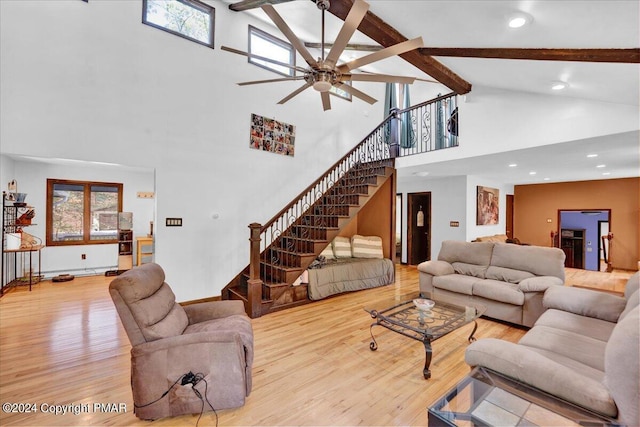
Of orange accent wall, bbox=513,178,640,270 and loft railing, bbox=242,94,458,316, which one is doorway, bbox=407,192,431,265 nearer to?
loft railing, bbox=242,94,458,316

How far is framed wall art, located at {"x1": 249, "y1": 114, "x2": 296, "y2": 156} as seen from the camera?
484 cm

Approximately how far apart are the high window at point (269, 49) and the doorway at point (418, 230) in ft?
15.6

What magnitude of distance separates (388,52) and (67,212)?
7.01 metres

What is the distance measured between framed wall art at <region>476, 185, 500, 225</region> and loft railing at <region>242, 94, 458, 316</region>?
86.2 inches

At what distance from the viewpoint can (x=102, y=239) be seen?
20.3ft

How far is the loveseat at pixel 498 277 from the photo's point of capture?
3316mm

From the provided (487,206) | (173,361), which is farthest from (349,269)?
(487,206)

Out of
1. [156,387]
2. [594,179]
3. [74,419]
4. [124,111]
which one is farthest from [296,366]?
[594,179]

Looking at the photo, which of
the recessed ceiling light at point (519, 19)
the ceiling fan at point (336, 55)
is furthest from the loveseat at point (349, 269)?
the recessed ceiling light at point (519, 19)

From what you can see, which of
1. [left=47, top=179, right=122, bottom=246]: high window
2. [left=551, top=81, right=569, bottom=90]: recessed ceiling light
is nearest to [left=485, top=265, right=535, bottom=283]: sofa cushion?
[left=551, top=81, right=569, bottom=90]: recessed ceiling light

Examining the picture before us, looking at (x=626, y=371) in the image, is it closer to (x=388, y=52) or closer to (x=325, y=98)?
(x=388, y=52)

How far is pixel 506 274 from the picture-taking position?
385 cm

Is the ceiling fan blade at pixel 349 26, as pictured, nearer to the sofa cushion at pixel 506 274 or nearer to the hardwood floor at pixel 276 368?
the hardwood floor at pixel 276 368

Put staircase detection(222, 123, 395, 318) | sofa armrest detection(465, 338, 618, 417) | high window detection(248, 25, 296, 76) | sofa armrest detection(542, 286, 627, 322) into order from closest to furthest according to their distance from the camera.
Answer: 1. sofa armrest detection(465, 338, 618, 417)
2. sofa armrest detection(542, 286, 627, 322)
3. staircase detection(222, 123, 395, 318)
4. high window detection(248, 25, 296, 76)
